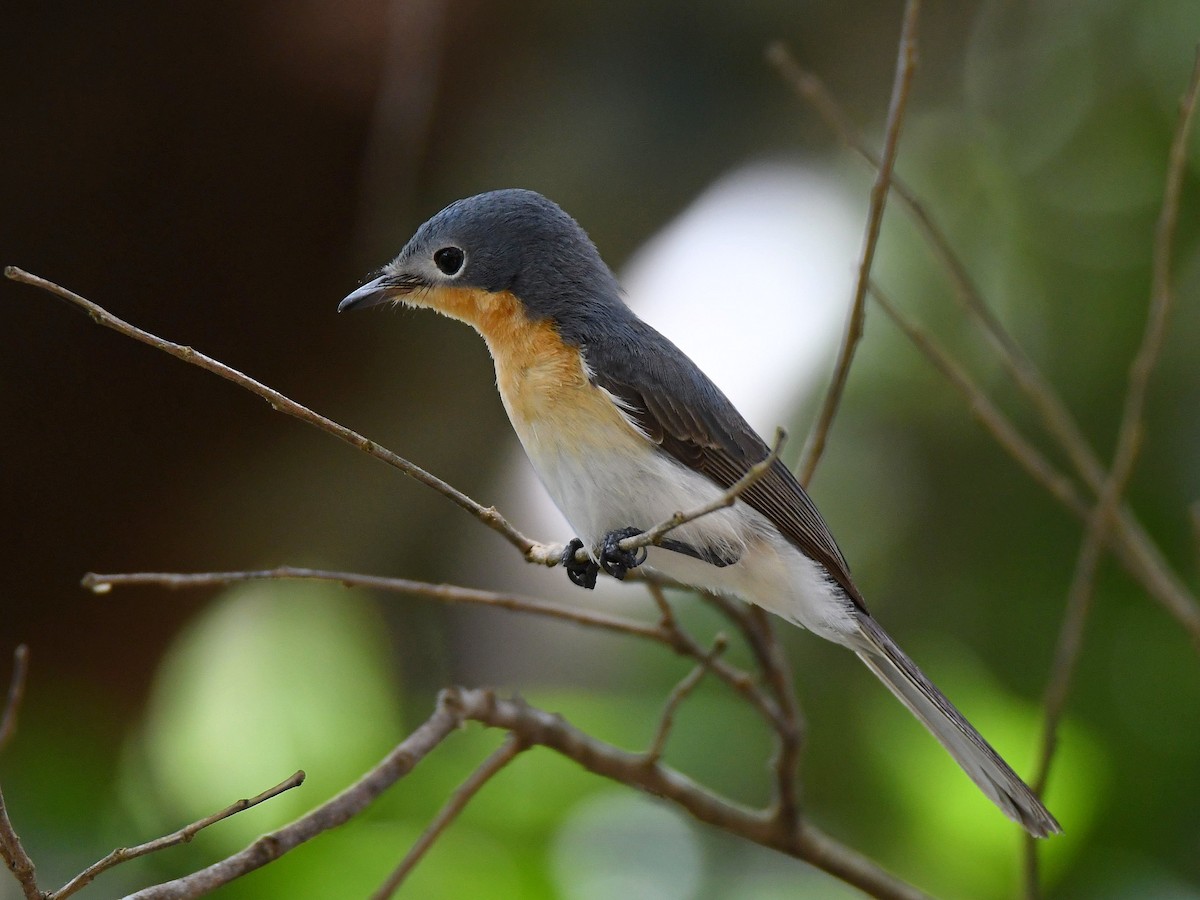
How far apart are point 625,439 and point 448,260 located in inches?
20.9

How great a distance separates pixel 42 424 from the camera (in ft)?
10.1

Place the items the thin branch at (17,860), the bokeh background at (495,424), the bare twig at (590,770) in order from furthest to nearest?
the bokeh background at (495,424) < the bare twig at (590,770) < the thin branch at (17,860)

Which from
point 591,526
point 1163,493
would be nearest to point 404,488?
point 591,526

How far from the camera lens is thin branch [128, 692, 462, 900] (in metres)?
1.14

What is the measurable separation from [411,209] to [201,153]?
2.19 ft

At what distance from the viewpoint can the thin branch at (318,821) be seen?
1140 millimetres

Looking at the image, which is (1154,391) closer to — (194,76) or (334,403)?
(334,403)

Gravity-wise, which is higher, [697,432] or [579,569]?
[697,432]

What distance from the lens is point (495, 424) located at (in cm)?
382

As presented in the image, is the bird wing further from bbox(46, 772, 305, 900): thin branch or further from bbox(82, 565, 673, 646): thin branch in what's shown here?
bbox(46, 772, 305, 900): thin branch

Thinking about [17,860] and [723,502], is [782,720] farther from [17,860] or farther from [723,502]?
[17,860]

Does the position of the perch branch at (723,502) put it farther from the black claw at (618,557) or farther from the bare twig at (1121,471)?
the bare twig at (1121,471)

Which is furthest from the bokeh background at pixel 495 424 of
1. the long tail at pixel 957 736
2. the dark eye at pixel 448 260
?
the dark eye at pixel 448 260

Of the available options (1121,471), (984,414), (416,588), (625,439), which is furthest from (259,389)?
(1121,471)
